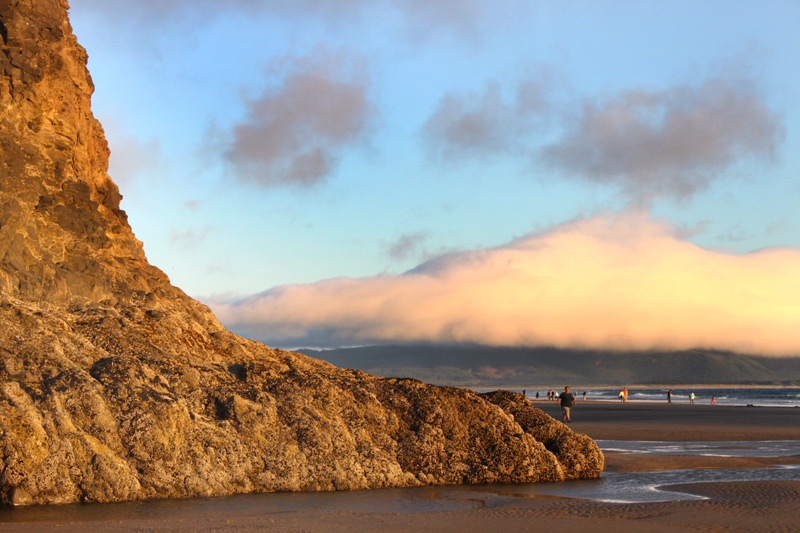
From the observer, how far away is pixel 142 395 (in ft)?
42.5

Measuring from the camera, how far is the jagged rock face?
39.9 feet

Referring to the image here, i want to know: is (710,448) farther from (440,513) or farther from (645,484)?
(440,513)

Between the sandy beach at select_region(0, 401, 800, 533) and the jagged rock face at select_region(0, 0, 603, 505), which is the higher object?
the jagged rock face at select_region(0, 0, 603, 505)

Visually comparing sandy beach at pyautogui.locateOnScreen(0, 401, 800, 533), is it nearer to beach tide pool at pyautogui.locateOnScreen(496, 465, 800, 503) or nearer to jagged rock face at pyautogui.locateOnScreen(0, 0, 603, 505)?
beach tide pool at pyautogui.locateOnScreen(496, 465, 800, 503)

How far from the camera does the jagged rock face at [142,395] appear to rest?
12148 millimetres

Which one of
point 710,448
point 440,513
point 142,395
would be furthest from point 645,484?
point 142,395

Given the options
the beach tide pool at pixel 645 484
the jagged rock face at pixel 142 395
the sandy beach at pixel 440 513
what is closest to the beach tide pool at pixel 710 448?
the beach tide pool at pixel 645 484

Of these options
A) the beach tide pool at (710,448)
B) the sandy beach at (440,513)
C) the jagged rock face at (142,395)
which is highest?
the jagged rock face at (142,395)

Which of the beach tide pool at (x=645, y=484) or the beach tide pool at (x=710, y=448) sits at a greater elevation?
the beach tide pool at (x=645, y=484)

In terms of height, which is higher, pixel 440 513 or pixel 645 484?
pixel 440 513

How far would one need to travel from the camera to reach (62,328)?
47.5 feet

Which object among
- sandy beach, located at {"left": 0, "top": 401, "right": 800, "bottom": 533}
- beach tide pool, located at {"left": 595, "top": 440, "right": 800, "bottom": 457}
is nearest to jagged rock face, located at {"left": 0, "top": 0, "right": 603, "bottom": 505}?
sandy beach, located at {"left": 0, "top": 401, "right": 800, "bottom": 533}

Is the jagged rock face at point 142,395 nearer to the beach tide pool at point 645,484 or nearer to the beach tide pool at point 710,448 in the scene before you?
the beach tide pool at point 645,484

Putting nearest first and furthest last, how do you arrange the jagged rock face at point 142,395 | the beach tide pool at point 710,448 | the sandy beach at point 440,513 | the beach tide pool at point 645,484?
the sandy beach at point 440,513
the jagged rock face at point 142,395
the beach tide pool at point 645,484
the beach tide pool at point 710,448
